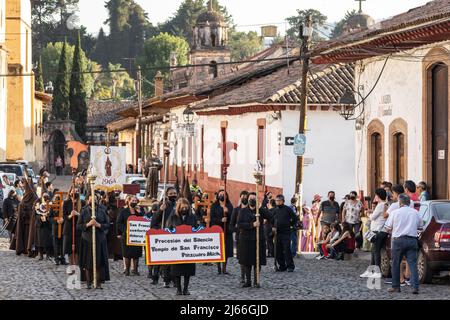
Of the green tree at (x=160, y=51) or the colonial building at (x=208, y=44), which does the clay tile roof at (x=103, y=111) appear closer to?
the green tree at (x=160, y=51)

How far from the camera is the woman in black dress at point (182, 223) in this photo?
20.0 metres

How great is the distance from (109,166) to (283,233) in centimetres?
1162

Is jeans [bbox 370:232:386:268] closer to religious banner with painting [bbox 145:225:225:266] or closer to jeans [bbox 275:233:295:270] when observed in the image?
jeans [bbox 275:233:295:270]

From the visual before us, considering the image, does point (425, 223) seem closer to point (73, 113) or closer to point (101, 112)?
point (73, 113)

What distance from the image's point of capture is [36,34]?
134 meters

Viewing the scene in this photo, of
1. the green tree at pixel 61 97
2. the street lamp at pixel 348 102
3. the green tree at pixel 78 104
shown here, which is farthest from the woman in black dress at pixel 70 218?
the green tree at pixel 61 97

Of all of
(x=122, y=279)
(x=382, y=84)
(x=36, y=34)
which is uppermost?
(x=36, y=34)

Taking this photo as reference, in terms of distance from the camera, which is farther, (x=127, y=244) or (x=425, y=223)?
(x=127, y=244)

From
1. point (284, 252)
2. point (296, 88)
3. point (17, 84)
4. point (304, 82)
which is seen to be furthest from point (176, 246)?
point (17, 84)

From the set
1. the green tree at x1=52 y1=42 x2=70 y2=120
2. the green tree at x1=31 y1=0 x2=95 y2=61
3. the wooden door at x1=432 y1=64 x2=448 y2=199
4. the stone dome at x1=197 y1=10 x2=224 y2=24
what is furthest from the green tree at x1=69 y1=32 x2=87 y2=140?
the wooden door at x1=432 y1=64 x2=448 y2=199

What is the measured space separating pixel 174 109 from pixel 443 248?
43.3 metres

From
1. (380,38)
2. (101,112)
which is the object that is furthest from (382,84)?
(101,112)

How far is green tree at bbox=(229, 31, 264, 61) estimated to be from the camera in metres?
170

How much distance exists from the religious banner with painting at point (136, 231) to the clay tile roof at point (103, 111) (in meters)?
85.0
